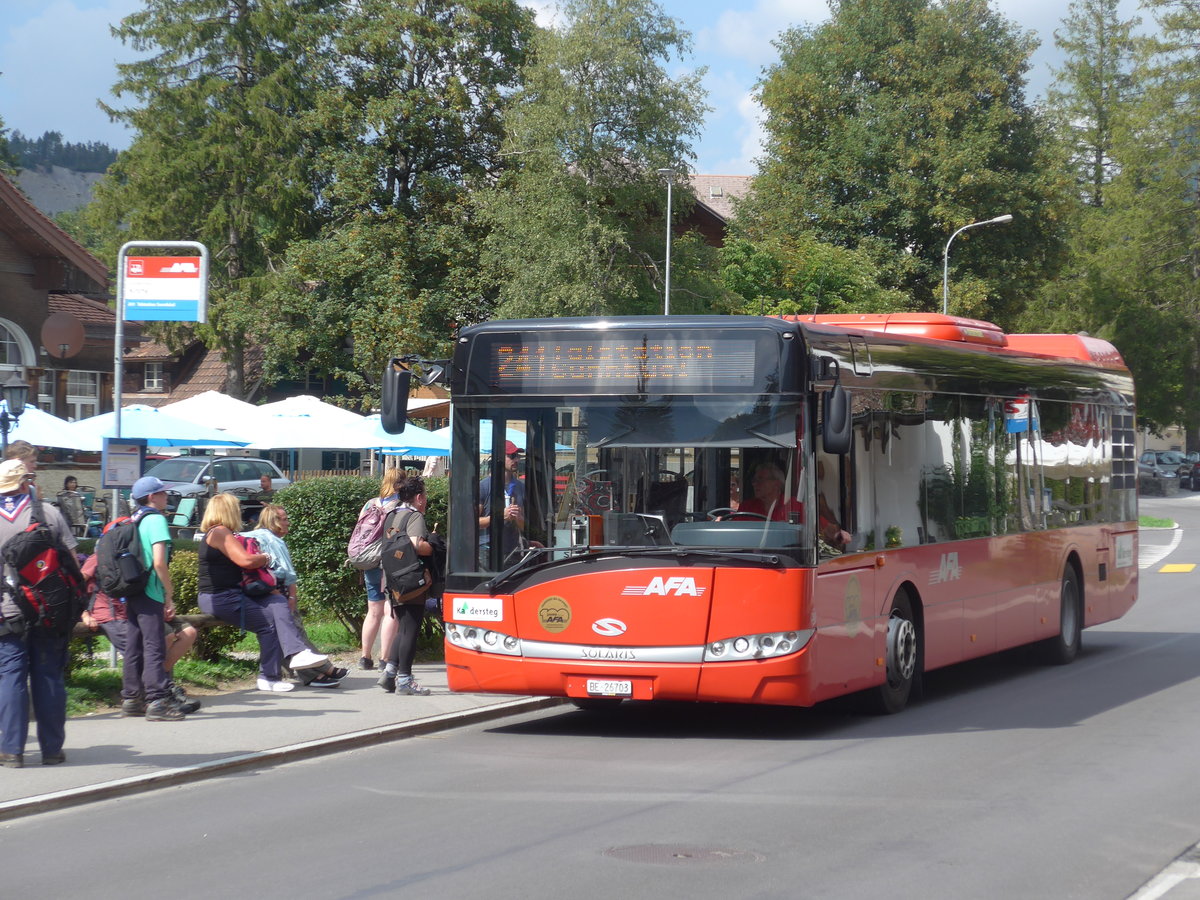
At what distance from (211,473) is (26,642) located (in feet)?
98.4

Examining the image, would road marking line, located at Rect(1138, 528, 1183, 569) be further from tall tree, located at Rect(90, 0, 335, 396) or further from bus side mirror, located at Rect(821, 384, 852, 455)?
tall tree, located at Rect(90, 0, 335, 396)

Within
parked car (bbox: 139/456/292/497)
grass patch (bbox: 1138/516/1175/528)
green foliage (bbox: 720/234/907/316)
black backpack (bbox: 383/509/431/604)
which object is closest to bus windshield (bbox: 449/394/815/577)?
black backpack (bbox: 383/509/431/604)

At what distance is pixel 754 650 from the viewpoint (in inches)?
401

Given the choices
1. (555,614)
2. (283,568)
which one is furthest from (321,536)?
(555,614)

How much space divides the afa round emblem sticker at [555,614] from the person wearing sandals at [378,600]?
2.48 m

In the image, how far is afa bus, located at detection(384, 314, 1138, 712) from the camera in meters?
10.2

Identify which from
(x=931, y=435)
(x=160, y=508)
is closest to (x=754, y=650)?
(x=931, y=435)

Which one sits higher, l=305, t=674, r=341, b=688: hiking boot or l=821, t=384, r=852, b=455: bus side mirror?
l=821, t=384, r=852, b=455: bus side mirror

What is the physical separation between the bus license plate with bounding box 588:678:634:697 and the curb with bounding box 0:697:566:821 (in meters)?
1.45

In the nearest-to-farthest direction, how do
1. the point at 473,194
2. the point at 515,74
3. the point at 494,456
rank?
the point at 494,456
the point at 473,194
the point at 515,74

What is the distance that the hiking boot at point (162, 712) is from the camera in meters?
11.0

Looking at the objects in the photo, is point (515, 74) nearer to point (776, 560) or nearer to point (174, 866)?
point (776, 560)

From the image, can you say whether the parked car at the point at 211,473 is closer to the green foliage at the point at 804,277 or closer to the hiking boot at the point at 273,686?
the green foliage at the point at 804,277

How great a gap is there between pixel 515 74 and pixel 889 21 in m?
13.8
